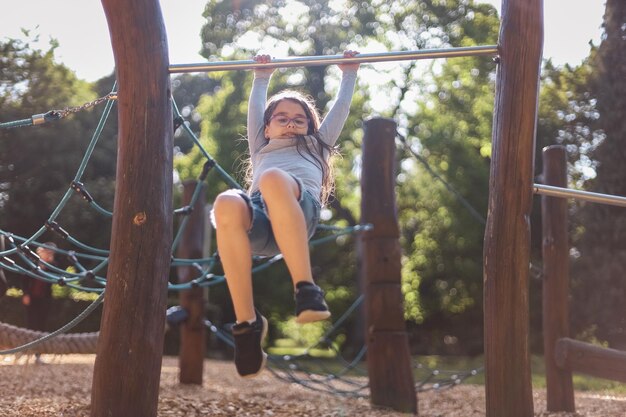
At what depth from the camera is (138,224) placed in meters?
2.94

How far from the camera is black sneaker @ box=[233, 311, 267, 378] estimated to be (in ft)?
9.54

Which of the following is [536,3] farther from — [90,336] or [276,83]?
[276,83]

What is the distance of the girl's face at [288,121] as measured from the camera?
3.35m

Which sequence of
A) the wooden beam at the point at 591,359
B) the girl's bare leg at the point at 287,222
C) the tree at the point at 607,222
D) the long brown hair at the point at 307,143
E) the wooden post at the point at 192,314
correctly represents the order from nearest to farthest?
the girl's bare leg at the point at 287,222 → the long brown hair at the point at 307,143 → the wooden beam at the point at 591,359 → the wooden post at the point at 192,314 → the tree at the point at 607,222

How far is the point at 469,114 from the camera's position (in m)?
16.6

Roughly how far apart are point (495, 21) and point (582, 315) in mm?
7386

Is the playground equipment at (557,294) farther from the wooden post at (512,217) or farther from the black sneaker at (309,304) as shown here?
the black sneaker at (309,304)

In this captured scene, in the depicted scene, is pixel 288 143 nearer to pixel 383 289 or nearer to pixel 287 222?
pixel 287 222

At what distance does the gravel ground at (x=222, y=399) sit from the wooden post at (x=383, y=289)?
20 centimetres

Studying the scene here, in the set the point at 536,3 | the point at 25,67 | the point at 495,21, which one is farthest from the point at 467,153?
the point at 536,3

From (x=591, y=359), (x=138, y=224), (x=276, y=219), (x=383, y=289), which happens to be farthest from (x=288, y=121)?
(x=591, y=359)

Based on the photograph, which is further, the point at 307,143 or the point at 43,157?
the point at 43,157

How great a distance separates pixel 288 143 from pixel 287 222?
2.06 ft

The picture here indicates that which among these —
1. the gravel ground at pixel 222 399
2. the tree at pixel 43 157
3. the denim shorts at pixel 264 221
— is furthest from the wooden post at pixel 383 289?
the tree at pixel 43 157
